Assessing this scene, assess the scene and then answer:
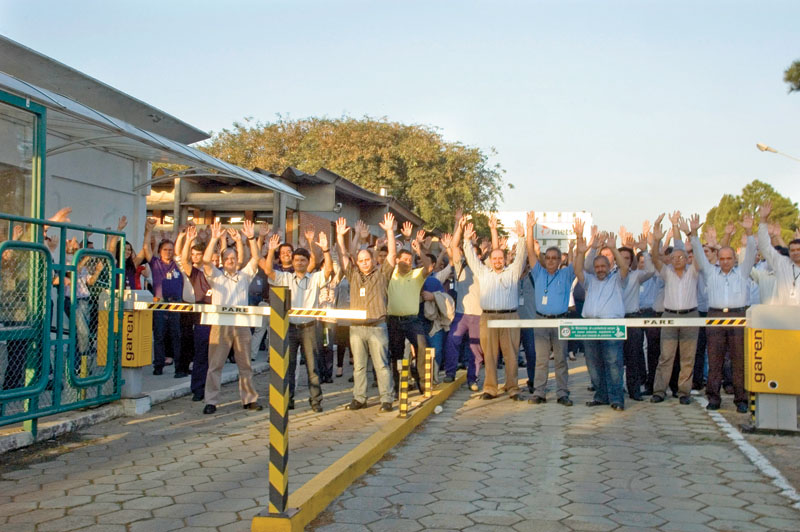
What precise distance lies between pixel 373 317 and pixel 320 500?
4200 mm

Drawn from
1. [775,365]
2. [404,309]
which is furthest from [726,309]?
[404,309]

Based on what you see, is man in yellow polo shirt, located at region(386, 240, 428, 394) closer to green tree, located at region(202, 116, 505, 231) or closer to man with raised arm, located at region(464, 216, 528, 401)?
man with raised arm, located at region(464, 216, 528, 401)

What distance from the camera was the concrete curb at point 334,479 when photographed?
16.4 feet

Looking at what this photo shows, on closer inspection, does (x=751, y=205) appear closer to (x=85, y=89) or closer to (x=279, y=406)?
(x=85, y=89)

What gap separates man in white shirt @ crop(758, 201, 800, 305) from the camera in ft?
30.7

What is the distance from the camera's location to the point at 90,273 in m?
8.60

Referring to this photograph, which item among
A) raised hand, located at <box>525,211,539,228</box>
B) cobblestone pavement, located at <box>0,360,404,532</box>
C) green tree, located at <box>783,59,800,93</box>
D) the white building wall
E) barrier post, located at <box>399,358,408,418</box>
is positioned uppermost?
green tree, located at <box>783,59,800,93</box>

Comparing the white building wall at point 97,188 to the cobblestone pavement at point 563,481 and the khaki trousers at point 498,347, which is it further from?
the cobblestone pavement at point 563,481

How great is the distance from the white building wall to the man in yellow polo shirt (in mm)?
6885

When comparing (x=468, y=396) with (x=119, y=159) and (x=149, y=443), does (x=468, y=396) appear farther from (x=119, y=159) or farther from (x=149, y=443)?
(x=119, y=159)

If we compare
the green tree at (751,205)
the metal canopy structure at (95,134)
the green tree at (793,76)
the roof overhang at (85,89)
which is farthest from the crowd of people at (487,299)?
the green tree at (751,205)

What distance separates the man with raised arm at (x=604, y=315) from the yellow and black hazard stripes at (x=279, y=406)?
244 inches

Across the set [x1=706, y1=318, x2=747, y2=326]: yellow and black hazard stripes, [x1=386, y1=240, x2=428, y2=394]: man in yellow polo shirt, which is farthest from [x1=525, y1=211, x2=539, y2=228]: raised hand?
[x1=706, y1=318, x2=747, y2=326]: yellow and black hazard stripes

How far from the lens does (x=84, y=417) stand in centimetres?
848
